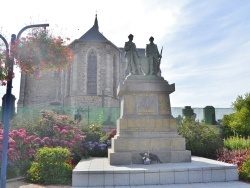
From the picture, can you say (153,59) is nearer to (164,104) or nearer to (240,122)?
(164,104)

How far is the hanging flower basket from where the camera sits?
15.0ft

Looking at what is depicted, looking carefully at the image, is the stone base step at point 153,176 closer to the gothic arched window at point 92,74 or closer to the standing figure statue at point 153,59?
the standing figure statue at point 153,59

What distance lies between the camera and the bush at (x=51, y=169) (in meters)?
6.05

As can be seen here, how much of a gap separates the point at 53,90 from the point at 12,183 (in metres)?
26.1

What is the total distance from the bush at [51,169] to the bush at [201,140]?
5.61 metres

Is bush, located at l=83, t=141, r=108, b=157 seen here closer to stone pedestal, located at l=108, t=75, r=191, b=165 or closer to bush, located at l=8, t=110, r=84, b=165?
bush, located at l=8, t=110, r=84, b=165

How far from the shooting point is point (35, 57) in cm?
468

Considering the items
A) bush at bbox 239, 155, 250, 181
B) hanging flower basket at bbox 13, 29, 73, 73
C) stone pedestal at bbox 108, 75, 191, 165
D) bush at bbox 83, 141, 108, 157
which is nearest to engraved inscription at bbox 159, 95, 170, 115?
stone pedestal at bbox 108, 75, 191, 165

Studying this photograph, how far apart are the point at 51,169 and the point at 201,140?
6.30m

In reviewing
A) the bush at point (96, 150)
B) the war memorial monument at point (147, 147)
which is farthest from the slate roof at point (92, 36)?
the war memorial monument at point (147, 147)

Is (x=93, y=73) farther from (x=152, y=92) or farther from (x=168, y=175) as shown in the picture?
(x=168, y=175)

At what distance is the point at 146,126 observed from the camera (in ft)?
24.8

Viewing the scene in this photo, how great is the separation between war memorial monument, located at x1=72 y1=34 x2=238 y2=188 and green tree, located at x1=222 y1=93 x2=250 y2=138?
1037 centimetres

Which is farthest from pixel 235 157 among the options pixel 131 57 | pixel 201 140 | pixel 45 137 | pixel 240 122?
pixel 240 122
